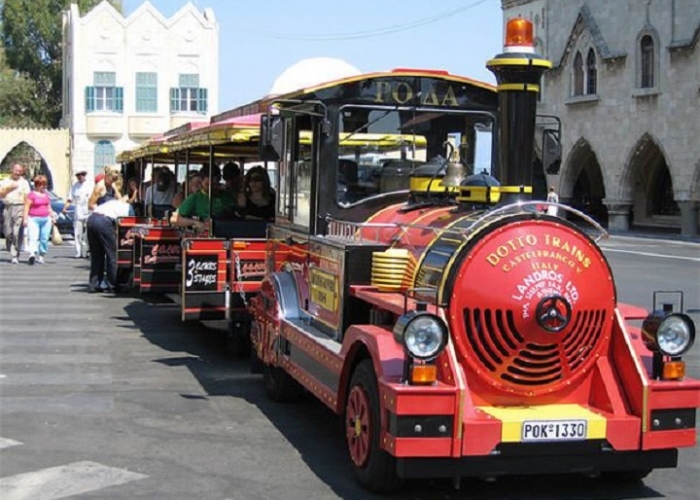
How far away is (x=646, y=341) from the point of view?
566 centimetres

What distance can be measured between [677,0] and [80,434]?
32789mm

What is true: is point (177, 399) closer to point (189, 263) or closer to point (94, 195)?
point (189, 263)

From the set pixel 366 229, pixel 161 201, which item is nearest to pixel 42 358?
pixel 366 229

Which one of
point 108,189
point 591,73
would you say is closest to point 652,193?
point 591,73

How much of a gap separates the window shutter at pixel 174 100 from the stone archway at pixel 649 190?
2223 cm

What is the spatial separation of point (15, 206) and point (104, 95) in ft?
102

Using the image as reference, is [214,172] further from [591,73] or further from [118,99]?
[118,99]

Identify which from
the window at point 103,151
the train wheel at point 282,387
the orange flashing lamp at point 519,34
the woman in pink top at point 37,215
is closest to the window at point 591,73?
the window at point 103,151

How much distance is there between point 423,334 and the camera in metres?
5.19

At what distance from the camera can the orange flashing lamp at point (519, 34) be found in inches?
240

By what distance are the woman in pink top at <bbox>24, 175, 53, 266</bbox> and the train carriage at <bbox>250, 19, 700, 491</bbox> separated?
530 inches

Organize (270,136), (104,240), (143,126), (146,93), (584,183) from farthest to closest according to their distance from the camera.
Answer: (146,93) < (143,126) < (584,183) < (104,240) < (270,136)

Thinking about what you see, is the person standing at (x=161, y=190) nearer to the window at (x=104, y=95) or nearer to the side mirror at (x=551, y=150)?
the side mirror at (x=551, y=150)

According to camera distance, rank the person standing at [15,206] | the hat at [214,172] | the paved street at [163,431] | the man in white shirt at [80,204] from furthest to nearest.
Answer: the man in white shirt at [80,204]
the person standing at [15,206]
the hat at [214,172]
the paved street at [163,431]
